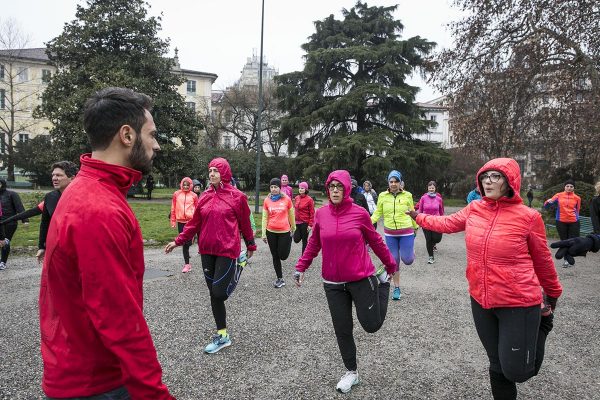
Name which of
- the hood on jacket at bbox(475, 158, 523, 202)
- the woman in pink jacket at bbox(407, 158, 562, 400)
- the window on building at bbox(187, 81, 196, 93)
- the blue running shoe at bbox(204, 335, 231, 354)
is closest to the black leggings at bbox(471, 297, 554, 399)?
the woman in pink jacket at bbox(407, 158, 562, 400)

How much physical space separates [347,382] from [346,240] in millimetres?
1315

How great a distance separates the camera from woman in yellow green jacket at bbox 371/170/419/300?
271 inches

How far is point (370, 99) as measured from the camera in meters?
30.2

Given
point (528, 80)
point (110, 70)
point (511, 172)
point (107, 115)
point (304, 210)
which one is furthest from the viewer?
point (110, 70)

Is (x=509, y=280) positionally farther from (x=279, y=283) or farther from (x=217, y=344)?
(x=279, y=283)

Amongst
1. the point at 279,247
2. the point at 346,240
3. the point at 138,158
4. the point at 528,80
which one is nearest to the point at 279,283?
the point at 279,247

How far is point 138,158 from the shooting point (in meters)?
1.69

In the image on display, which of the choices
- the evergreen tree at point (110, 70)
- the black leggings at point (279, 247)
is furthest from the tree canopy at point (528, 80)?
the evergreen tree at point (110, 70)

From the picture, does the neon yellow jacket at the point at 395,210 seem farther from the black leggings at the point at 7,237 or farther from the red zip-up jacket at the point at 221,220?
the black leggings at the point at 7,237

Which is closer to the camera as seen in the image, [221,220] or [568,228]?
[221,220]

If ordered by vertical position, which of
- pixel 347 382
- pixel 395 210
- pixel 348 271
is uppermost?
pixel 395 210

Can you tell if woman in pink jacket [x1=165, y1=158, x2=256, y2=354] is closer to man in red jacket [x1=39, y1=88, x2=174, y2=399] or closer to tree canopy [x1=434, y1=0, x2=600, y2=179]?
man in red jacket [x1=39, y1=88, x2=174, y2=399]

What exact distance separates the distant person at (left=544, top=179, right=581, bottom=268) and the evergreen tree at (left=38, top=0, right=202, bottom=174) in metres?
23.9

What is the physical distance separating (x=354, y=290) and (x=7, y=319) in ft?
16.1
